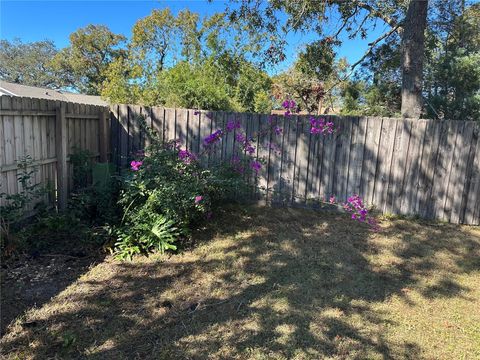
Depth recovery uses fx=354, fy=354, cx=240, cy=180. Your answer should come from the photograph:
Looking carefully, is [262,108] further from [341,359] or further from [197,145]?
[341,359]

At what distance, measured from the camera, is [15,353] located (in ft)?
7.33

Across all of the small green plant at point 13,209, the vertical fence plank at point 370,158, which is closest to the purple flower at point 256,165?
the vertical fence plank at point 370,158

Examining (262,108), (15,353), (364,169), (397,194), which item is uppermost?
(262,108)

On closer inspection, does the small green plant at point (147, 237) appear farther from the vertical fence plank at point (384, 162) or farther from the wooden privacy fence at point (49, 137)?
the vertical fence plank at point (384, 162)

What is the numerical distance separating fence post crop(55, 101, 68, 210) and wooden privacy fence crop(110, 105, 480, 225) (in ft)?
4.30

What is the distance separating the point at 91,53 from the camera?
106ft

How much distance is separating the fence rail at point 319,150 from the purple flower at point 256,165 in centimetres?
12

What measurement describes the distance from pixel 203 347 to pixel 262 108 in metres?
11.7

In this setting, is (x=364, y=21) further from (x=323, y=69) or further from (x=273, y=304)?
(x=273, y=304)

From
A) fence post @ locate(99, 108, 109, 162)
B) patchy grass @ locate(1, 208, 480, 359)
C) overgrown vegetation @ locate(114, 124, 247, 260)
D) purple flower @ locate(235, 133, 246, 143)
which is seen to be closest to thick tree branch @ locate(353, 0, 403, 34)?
purple flower @ locate(235, 133, 246, 143)

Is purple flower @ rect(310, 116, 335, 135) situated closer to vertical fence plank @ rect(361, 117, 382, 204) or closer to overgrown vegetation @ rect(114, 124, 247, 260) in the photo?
vertical fence plank @ rect(361, 117, 382, 204)

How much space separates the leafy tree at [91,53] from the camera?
3150 cm

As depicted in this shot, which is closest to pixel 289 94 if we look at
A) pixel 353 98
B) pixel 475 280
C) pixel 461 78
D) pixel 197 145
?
pixel 353 98

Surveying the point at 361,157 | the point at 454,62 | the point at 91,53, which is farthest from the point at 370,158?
the point at 91,53
